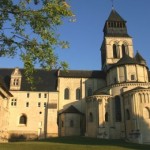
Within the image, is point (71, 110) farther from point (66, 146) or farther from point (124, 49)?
point (124, 49)

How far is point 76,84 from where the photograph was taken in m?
60.3

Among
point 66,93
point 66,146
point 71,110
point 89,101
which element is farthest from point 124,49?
point 66,146

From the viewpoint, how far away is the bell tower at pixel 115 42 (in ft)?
212

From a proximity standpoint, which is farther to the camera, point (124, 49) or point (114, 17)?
point (114, 17)

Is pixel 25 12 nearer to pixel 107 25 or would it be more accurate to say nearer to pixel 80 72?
pixel 80 72

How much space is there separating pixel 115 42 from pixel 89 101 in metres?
24.2

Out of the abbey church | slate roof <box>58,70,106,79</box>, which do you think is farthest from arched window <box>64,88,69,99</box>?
slate roof <box>58,70,106,79</box>

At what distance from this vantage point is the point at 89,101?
161ft

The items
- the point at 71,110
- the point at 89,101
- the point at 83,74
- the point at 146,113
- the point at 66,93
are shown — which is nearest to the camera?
the point at 146,113

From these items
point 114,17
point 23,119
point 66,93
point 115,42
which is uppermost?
point 114,17

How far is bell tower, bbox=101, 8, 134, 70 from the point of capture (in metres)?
64.6

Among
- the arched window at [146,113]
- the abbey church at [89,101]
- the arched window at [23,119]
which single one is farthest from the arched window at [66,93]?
the arched window at [146,113]

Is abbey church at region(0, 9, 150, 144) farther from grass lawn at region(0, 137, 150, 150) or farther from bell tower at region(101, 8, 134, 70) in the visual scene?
grass lawn at region(0, 137, 150, 150)

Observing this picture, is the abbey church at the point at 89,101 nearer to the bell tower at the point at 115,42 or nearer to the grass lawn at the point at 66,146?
the bell tower at the point at 115,42
